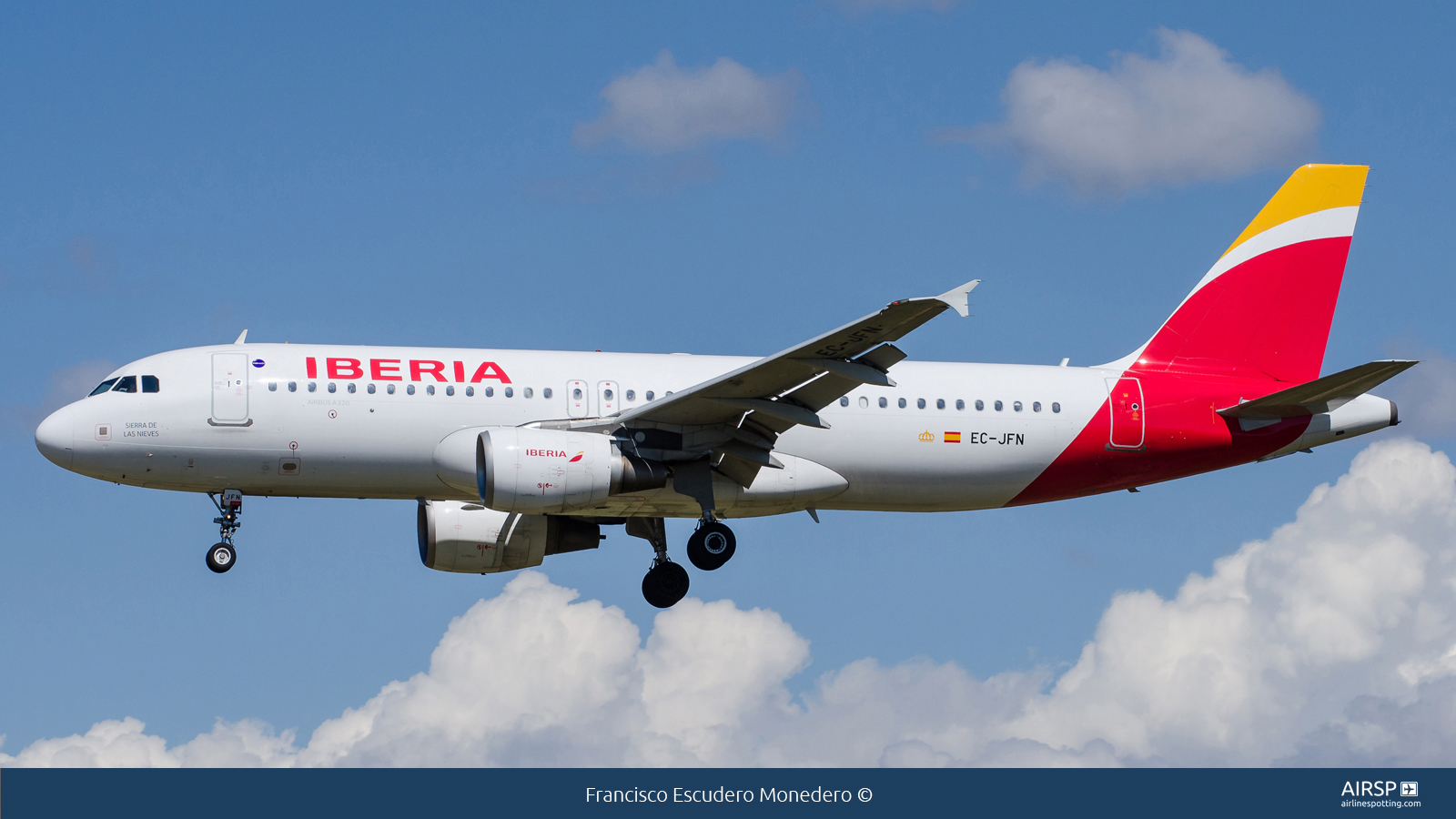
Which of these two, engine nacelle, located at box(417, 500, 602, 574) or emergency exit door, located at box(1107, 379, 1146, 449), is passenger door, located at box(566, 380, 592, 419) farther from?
emergency exit door, located at box(1107, 379, 1146, 449)

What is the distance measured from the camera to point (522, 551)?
111 feet

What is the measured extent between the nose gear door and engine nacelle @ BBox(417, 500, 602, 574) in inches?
204

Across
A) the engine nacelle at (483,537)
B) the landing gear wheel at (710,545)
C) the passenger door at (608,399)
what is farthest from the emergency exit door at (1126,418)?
the engine nacelle at (483,537)

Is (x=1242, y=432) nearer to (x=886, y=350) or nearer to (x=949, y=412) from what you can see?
(x=949, y=412)

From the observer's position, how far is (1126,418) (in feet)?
108

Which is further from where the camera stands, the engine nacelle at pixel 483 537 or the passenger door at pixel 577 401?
the engine nacelle at pixel 483 537

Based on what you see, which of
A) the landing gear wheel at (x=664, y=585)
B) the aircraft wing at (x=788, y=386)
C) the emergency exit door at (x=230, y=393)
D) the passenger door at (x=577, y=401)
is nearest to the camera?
the aircraft wing at (x=788, y=386)

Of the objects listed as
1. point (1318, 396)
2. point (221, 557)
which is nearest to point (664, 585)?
point (221, 557)

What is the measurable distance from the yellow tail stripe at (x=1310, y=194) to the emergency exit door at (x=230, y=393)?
805 inches

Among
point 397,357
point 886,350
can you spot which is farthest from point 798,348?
point 397,357

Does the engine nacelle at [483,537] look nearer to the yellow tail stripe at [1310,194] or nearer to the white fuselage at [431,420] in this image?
the white fuselage at [431,420]

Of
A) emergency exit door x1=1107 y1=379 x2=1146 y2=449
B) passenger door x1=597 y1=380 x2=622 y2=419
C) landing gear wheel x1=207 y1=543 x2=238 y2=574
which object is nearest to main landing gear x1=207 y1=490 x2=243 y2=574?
landing gear wheel x1=207 y1=543 x2=238 y2=574

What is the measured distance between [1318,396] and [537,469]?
49.4 ft

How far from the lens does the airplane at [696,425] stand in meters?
28.7
